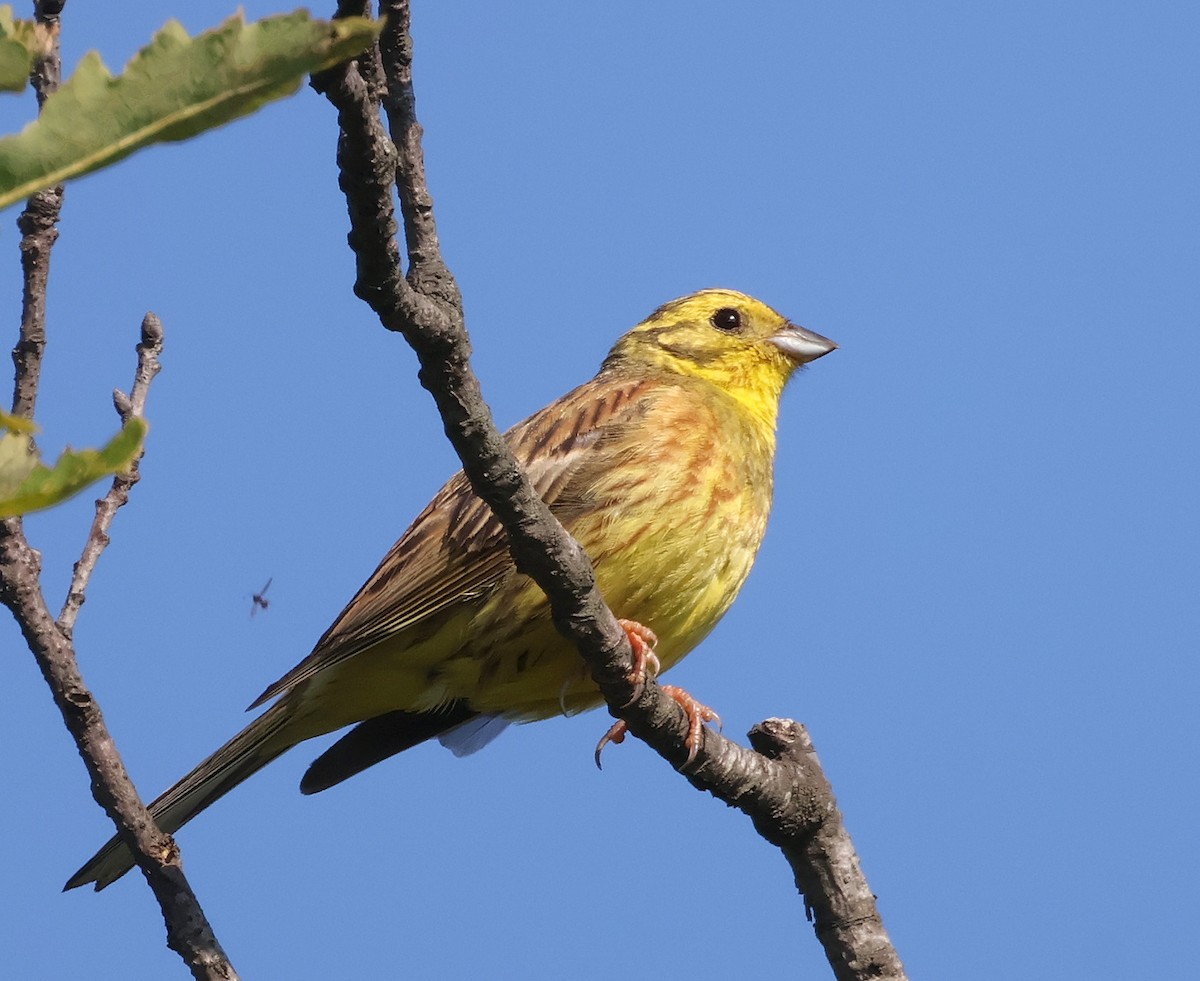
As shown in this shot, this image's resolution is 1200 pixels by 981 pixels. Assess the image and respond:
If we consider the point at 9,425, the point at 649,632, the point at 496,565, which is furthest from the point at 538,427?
A: the point at 9,425

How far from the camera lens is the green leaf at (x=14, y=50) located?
3.91 ft

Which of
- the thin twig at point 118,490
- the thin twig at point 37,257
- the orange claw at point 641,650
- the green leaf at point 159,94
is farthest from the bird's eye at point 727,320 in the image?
A: the green leaf at point 159,94

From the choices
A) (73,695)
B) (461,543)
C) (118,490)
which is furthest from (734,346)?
(73,695)

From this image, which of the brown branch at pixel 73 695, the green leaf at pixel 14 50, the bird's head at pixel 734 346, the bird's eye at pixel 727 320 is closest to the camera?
the green leaf at pixel 14 50

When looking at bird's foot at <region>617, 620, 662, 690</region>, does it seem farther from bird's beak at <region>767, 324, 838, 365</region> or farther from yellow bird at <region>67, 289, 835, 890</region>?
bird's beak at <region>767, 324, 838, 365</region>

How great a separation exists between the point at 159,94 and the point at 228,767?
157 inches

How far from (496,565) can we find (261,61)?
3801mm

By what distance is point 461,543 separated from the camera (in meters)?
5.09

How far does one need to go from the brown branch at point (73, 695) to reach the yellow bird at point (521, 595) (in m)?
1.71

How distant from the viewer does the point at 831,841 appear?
4.46 meters

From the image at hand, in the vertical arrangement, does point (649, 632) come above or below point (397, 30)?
below

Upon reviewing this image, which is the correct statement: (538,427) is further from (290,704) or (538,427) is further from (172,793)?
(172,793)

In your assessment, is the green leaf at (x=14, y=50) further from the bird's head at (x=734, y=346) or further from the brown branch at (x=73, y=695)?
the bird's head at (x=734, y=346)

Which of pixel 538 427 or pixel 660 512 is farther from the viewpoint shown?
pixel 538 427
